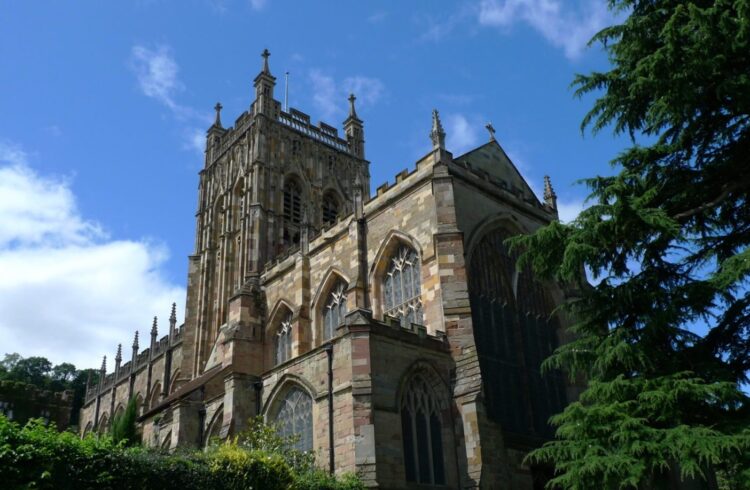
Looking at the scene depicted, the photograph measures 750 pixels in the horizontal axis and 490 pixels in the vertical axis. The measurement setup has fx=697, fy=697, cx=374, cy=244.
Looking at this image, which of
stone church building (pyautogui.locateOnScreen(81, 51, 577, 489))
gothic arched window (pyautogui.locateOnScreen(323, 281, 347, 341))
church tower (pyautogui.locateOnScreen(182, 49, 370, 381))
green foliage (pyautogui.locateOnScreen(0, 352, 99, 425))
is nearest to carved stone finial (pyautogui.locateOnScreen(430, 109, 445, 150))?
stone church building (pyautogui.locateOnScreen(81, 51, 577, 489))

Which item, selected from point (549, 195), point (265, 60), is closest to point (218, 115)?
point (265, 60)

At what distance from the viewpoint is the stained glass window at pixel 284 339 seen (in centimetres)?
2992

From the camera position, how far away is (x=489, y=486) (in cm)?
1898

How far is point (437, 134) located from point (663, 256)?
1204 cm

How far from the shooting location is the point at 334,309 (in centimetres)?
2802

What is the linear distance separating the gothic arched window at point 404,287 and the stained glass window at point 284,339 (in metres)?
6.62

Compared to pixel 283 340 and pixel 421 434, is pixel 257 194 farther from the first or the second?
pixel 421 434

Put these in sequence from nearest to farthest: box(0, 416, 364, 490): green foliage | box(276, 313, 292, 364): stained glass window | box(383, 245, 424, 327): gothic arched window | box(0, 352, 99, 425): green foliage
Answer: box(0, 416, 364, 490): green foliage → box(383, 245, 424, 327): gothic arched window → box(276, 313, 292, 364): stained glass window → box(0, 352, 99, 425): green foliage

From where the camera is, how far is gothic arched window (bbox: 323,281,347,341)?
1086 inches

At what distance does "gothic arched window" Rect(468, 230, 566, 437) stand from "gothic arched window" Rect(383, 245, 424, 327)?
1861 millimetres

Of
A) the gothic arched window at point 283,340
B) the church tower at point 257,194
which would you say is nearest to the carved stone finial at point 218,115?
the church tower at point 257,194

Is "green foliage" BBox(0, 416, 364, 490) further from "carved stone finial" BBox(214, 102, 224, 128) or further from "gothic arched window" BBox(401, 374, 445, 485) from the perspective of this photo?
"carved stone finial" BBox(214, 102, 224, 128)

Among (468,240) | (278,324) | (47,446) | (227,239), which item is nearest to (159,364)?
(227,239)

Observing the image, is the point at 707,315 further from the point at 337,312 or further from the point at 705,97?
the point at 337,312
